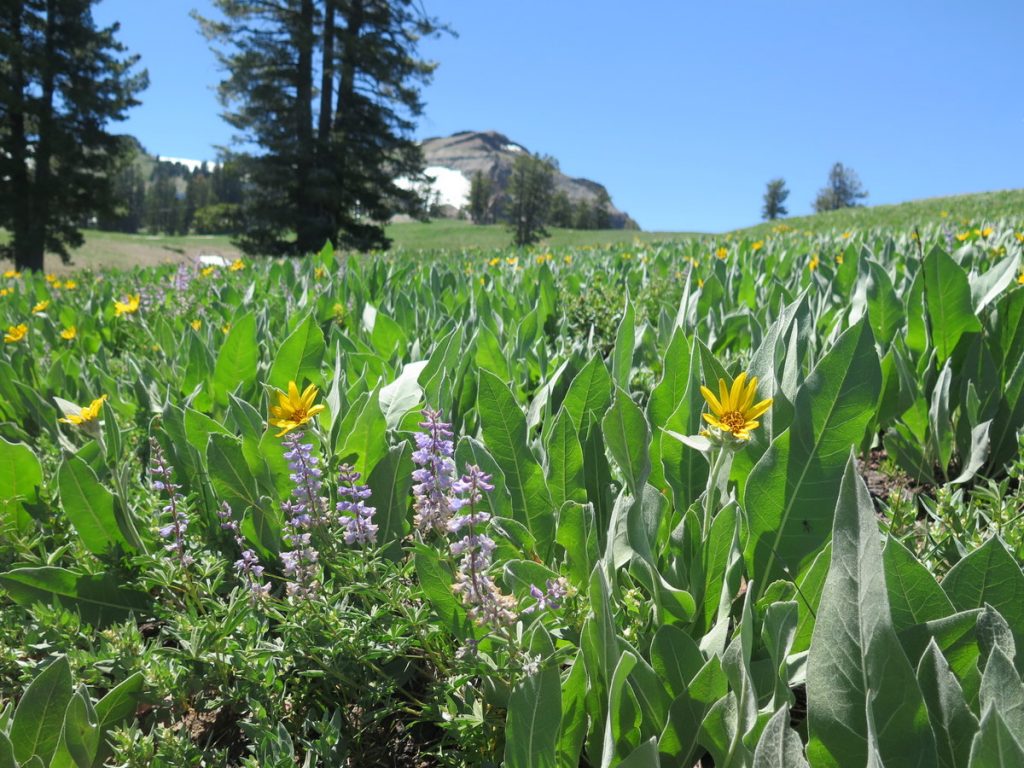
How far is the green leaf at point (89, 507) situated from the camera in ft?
5.21

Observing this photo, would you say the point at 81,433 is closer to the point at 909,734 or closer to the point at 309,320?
the point at 309,320

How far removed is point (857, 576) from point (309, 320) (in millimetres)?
1716

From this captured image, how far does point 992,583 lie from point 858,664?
273 millimetres

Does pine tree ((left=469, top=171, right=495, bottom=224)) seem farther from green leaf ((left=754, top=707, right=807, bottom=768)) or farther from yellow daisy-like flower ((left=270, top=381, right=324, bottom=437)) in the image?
green leaf ((left=754, top=707, right=807, bottom=768))

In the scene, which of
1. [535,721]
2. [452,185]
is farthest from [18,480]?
[452,185]

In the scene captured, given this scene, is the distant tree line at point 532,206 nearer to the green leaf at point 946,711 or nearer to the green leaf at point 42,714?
the green leaf at point 42,714

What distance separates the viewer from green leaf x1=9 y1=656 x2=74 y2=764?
1.14 metres

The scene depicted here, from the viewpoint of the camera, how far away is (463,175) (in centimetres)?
14888

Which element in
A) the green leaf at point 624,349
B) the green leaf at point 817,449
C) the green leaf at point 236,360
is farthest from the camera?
the green leaf at point 236,360

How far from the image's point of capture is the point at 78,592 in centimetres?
154

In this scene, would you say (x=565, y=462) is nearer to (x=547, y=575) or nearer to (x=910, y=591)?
(x=547, y=575)

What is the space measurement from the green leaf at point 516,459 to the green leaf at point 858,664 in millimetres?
707

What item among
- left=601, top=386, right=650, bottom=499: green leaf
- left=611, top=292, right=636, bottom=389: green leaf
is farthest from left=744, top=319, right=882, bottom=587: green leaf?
left=611, top=292, right=636, bottom=389: green leaf

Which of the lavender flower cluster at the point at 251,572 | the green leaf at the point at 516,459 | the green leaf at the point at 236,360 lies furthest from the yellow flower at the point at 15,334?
the green leaf at the point at 516,459
